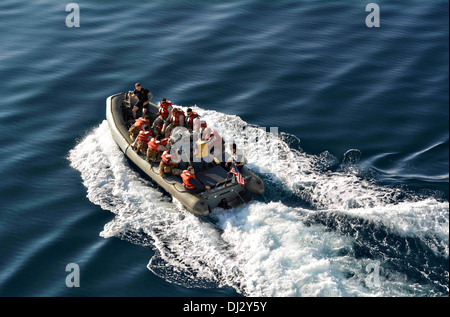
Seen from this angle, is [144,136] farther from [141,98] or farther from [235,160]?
[235,160]

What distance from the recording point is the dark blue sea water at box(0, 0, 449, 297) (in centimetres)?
1814

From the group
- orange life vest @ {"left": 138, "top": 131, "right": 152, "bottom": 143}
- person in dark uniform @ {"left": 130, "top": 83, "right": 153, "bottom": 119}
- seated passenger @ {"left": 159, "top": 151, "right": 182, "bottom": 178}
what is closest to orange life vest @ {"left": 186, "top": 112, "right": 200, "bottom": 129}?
orange life vest @ {"left": 138, "top": 131, "right": 152, "bottom": 143}

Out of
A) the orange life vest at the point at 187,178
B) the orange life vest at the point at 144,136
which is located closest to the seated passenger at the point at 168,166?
the orange life vest at the point at 187,178

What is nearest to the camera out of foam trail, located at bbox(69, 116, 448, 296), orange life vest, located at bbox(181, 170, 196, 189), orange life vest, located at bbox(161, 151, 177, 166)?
foam trail, located at bbox(69, 116, 448, 296)

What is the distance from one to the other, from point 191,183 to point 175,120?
340cm

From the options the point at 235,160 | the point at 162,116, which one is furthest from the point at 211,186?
the point at 162,116

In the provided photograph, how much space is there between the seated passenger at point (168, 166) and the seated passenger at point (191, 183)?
78 cm

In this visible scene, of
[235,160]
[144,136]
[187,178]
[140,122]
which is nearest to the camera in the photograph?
[187,178]

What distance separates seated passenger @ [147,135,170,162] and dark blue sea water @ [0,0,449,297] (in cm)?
143

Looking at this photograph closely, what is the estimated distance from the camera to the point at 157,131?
2373 centimetres

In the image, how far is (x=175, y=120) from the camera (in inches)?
906

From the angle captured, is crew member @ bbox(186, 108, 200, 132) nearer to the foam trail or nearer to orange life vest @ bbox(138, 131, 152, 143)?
orange life vest @ bbox(138, 131, 152, 143)

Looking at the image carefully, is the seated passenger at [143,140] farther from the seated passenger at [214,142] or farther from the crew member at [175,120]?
the seated passenger at [214,142]

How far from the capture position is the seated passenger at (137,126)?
23.4 m
